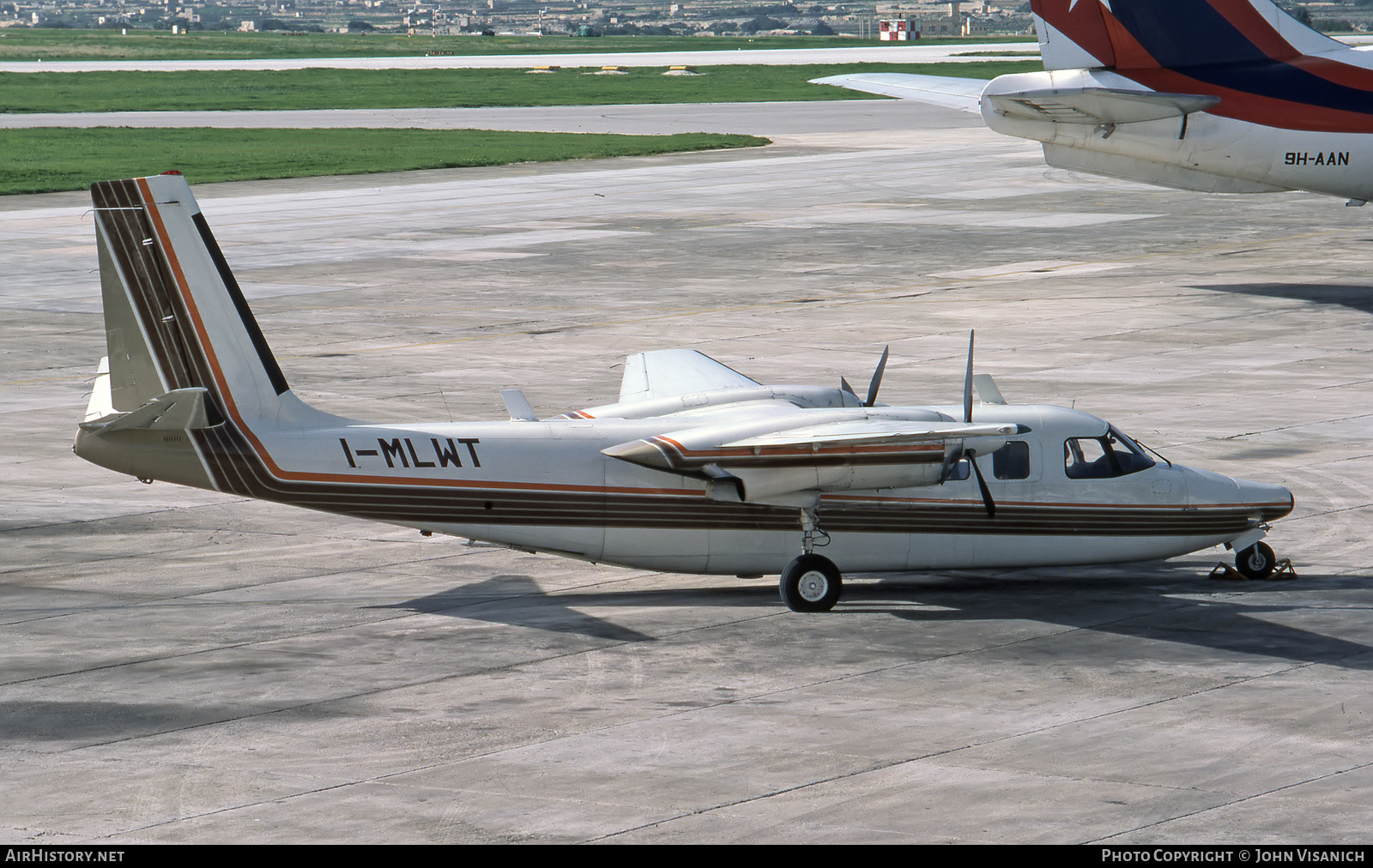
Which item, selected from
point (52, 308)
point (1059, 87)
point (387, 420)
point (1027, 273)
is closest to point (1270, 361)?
point (1059, 87)

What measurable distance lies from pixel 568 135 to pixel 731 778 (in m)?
83.7

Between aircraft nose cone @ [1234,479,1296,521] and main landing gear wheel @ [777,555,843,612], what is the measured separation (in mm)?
6145

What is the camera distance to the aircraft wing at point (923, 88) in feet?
180

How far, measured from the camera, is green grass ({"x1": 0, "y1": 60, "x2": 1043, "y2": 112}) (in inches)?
4742

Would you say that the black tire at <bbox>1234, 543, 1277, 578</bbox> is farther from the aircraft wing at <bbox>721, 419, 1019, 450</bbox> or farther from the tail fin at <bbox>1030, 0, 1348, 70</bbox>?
the tail fin at <bbox>1030, 0, 1348, 70</bbox>

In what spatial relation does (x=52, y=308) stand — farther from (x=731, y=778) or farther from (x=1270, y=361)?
(x=731, y=778)

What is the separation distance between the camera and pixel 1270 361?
3888 cm

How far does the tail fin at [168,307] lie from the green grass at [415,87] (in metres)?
97.9

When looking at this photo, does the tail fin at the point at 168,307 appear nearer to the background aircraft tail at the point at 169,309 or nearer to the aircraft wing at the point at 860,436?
the background aircraft tail at the point at 169,309

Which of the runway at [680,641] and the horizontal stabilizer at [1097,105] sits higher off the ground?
the horizontal stabilizer at [1097,105]

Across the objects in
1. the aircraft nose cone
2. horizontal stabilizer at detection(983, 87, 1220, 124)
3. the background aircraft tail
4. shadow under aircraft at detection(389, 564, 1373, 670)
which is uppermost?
horizontal stabilizer at detection(983, 87, 1220, 124)

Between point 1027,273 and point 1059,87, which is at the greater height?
point 1059,87

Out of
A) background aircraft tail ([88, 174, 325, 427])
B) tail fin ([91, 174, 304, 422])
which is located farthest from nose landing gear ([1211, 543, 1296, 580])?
tail fin ([91, 174, 304, 422])

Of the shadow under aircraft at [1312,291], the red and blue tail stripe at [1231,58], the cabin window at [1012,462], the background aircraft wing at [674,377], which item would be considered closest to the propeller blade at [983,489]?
the cabin window at [1012,462]
